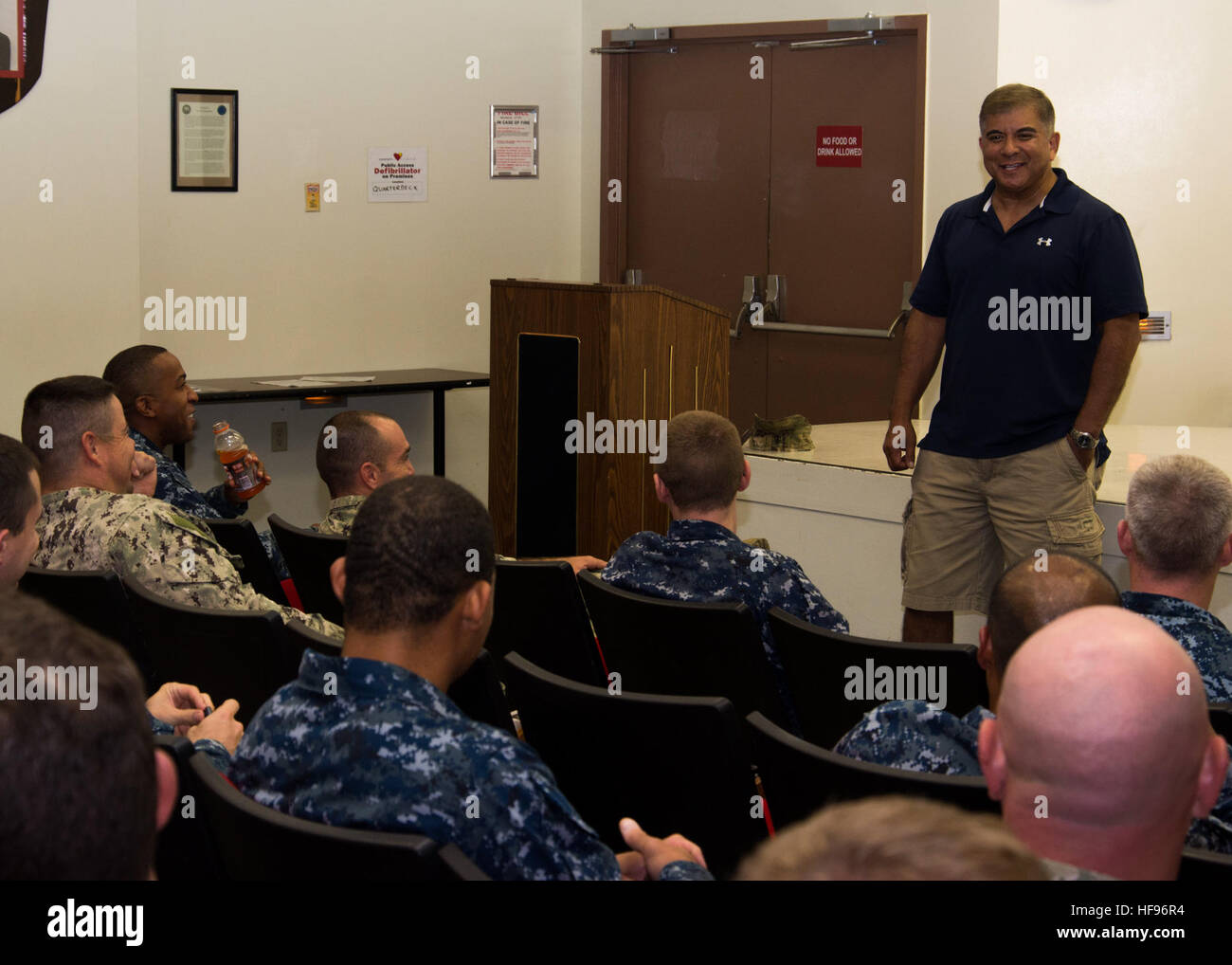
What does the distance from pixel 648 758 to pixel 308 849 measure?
618 millimetres

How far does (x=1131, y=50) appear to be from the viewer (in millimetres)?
5172

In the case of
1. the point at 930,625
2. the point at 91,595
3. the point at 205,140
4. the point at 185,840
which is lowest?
the point at 930,625

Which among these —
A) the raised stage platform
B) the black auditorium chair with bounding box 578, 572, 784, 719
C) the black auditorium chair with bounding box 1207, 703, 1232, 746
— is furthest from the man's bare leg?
the black auditorium chair with bounding box 1207, 703, 1232, 746

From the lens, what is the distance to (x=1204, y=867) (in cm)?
135

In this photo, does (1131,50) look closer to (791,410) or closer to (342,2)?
(791,410)

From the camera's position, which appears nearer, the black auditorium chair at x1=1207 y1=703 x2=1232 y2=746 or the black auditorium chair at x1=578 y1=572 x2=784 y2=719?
the black auditorium chair at x1=1207 y1=703 x2=1232 y2=746

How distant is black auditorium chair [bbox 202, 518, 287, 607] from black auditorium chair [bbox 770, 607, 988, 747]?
1359mm

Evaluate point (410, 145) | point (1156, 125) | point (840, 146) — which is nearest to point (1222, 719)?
point (1156, 125)

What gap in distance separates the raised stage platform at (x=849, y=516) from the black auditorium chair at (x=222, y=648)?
2.29 m

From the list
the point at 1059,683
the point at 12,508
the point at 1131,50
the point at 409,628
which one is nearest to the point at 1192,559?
the point at 1059,683

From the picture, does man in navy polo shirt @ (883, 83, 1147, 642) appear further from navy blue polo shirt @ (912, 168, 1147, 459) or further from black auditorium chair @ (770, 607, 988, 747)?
black auditorium chair @ (770, 607, 988, 747)

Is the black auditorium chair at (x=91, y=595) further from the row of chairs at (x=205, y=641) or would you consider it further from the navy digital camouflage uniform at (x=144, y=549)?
the navy digital camouflage uniform at (x=144, y=549)

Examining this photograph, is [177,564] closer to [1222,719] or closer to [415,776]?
[415,776]

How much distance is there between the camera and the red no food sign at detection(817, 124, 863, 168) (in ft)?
19.6
